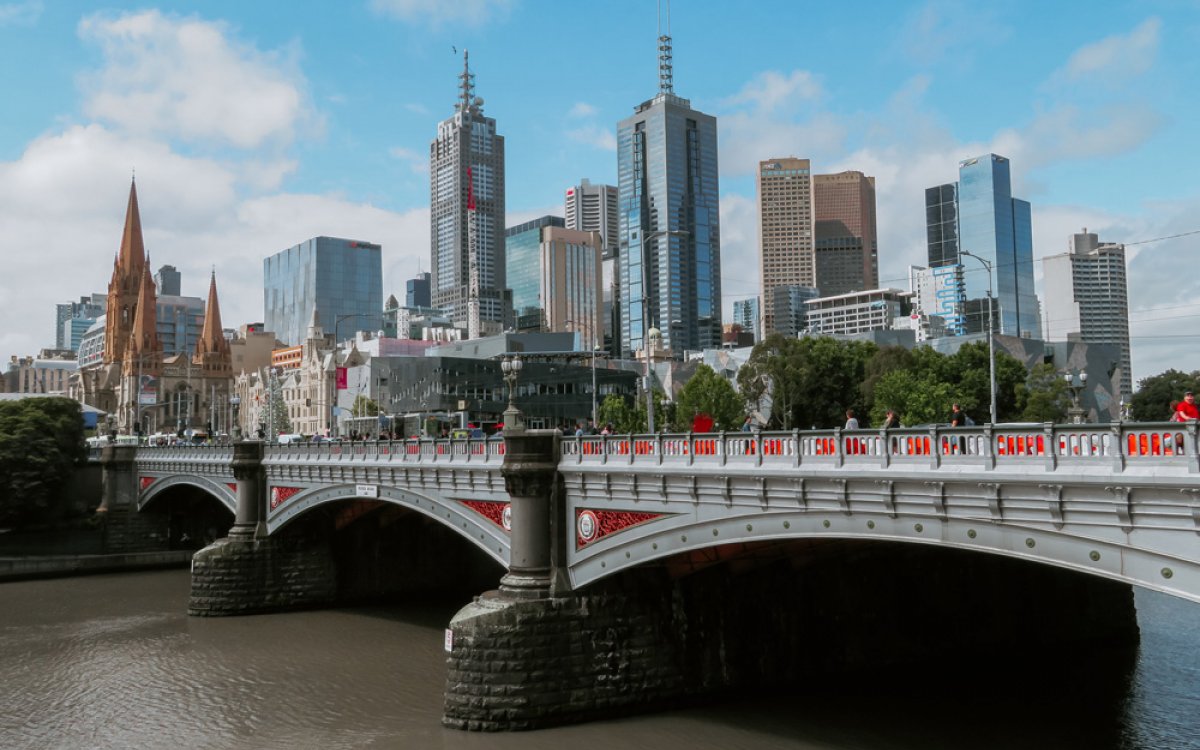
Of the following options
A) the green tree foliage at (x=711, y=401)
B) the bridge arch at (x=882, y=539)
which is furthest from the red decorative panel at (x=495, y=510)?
the green tree foliage at (x=711, y=401)

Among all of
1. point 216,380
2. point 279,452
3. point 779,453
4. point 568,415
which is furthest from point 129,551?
point 216,380

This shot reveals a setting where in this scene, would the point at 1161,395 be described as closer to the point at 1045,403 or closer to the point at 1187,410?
the point at 1045,403

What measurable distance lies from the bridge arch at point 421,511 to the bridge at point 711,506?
0.10m

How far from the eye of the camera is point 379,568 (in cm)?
4784

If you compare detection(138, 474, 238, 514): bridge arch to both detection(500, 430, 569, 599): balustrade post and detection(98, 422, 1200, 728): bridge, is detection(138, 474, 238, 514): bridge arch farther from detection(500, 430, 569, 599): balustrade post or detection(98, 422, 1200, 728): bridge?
detection(500, 430, 569, 599): balustrade post

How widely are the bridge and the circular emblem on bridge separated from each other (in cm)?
5

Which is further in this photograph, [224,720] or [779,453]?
[224,720]

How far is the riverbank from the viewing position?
56125mm

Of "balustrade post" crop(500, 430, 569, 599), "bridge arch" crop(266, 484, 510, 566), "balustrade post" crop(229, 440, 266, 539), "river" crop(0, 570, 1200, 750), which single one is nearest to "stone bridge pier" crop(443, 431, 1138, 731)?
"balustrade post" crop(500, 430, 569, 599)

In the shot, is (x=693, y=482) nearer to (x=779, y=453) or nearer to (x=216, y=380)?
(x=779, y=453)

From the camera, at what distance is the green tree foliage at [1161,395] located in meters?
77.5

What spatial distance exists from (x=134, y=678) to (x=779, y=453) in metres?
24.0

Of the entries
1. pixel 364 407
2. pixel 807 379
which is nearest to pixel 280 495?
pixel 807 379

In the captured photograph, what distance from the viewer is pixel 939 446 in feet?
60.2
